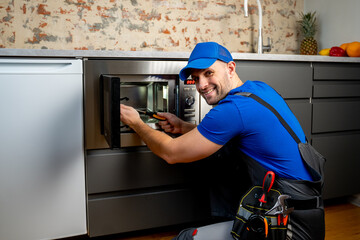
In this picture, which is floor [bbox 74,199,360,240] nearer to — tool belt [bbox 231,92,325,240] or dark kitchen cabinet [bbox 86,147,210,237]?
dark kitchen cabinet [bbox 86,147,210,237]

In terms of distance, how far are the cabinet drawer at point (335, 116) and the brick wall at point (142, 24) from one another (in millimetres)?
859

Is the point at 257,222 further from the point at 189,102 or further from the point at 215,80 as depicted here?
the point at 189,102

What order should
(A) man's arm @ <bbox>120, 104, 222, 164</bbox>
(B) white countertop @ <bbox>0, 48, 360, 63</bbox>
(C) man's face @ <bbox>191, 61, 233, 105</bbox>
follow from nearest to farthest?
(A) man's arm @ <bbox>120, 104, 222, 164</bbox>, (C) man's face @ <bbox>191, 61, 233, 105</bbox>, (B) white countertop @ <bbox>0, 48, 360, 63</bbox>

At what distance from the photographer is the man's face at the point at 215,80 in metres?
1.33

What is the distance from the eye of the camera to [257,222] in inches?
43.9

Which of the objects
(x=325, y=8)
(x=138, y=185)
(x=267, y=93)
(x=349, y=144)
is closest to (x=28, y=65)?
(x=138, y=185)

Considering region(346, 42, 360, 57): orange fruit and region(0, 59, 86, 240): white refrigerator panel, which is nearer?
region(0, 59, 86, 240): white refrigerator panel

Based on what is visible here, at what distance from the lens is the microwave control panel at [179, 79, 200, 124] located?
1798 mm

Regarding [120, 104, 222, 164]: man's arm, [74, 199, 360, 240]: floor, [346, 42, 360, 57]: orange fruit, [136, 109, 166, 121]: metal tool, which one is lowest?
[74, 199, 360, 240]: floor

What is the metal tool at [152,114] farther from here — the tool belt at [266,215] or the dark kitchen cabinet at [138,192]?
the tool belt at [266,215]

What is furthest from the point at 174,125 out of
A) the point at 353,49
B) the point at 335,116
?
the point at 353,49

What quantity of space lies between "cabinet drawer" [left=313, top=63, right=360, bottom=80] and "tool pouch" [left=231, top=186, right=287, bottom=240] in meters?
1.25

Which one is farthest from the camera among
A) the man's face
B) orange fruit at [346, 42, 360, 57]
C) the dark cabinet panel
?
Result: orange fruit at [346, 42, 360, 57]

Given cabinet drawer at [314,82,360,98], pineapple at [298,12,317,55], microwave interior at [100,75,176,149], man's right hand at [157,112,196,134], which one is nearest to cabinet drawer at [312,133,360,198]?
cabinet drawer at [314,82,360,98]
